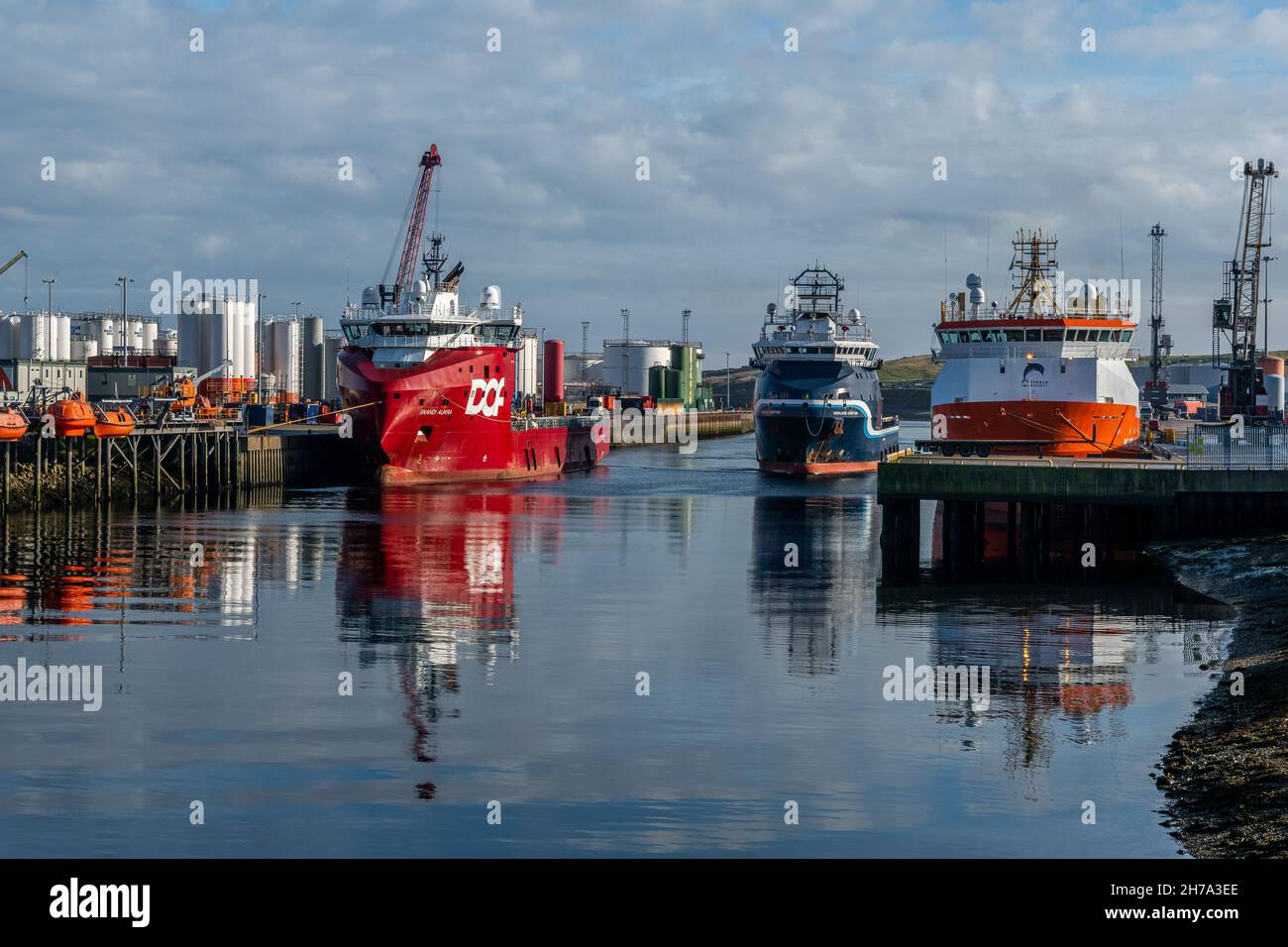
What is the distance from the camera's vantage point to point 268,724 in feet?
94.5

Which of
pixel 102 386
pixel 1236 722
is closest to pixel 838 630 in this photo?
pixel 1236 722

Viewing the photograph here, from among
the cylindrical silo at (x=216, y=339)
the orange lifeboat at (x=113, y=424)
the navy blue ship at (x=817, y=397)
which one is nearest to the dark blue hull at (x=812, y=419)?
the navy blue ship at (x=817, y=397)

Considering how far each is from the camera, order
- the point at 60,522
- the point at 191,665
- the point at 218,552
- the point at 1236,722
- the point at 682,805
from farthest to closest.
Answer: the point at 60,522 → the point at 218,552 → the point at 191,665 → the point at 1236,722 → the point at 682,805

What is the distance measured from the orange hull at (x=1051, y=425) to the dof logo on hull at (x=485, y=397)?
35.3 meters

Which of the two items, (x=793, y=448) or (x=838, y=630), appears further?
(x=793, y=448)

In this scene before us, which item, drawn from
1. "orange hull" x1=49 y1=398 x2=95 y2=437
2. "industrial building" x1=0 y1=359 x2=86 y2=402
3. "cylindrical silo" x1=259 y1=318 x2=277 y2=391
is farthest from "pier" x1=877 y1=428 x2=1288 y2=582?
"cylindrical silo" x1=259 y1=318 x2=277 y2=391

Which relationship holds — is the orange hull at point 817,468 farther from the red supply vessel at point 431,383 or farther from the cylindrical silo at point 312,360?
the cylindrical silo at point 312,360

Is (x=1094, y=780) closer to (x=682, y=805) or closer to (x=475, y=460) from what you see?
(x=682, y=805)

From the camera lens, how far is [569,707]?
101 feet

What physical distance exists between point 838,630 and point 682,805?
18.0 metres

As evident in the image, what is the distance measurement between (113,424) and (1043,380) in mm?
48445

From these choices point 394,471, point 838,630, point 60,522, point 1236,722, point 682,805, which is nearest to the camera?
point 682,805

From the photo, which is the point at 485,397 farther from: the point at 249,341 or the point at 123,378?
the point at 249,341

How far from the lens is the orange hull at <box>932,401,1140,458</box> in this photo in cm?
6512
